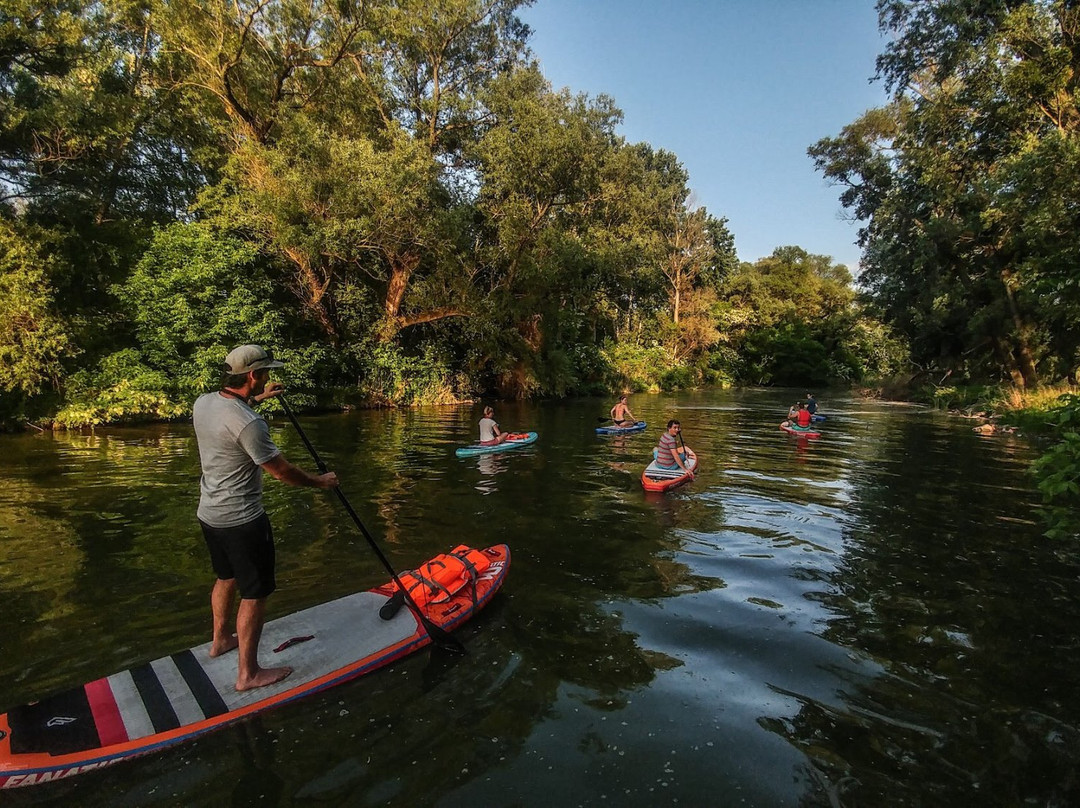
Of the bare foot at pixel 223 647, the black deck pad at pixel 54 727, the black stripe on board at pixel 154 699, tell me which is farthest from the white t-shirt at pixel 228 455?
the black deck pad at pixel 54 727

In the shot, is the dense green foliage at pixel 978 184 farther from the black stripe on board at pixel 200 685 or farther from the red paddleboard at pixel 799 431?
the black stripe on board at pixel 200 685

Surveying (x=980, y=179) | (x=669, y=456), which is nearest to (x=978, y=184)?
(x=980, y=179)

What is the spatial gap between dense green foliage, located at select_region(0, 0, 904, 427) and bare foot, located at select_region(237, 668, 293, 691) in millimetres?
16443

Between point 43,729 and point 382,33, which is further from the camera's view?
point 382,33

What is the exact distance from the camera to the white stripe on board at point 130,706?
11.3 feet

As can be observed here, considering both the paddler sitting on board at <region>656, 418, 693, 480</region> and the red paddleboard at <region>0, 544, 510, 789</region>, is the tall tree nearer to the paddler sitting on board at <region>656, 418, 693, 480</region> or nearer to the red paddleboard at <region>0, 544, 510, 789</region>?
the paddler sitting on board at <region>656, 418, 693, 480</region>

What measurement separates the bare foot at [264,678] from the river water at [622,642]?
202 millimetres

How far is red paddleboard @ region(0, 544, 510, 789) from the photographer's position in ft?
10.6

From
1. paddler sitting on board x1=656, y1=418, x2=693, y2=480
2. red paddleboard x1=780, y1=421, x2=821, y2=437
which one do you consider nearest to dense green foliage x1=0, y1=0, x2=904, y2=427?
red paddleboard x1=780, y1=421, x2=821, y2=437

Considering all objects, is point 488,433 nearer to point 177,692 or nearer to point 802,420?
point 802,420

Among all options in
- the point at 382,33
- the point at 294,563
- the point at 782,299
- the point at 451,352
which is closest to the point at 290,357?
the point at 451,352

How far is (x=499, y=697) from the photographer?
417 centimetres

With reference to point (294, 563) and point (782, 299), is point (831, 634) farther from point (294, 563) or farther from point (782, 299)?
point (782, 299)

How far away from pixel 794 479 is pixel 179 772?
10926mm
